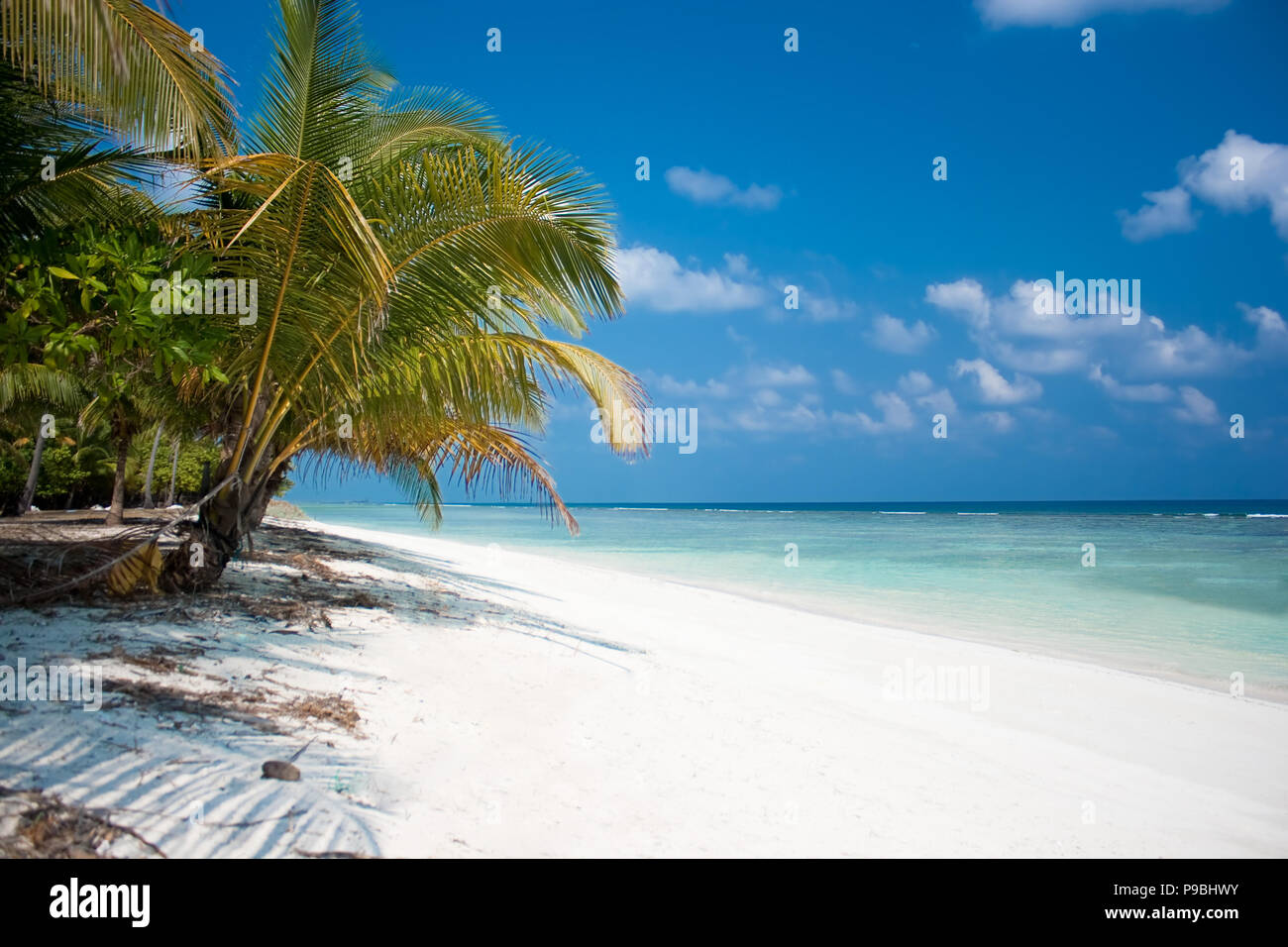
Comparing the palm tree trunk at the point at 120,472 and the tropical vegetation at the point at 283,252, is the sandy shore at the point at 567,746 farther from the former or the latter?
the palm tree trunk at the point at 120,472

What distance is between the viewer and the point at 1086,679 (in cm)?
775

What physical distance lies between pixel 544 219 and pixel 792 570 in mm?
16268

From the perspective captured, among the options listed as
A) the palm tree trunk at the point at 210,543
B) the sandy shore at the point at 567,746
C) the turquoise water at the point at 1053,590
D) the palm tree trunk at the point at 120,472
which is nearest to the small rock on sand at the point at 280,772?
the sandy shore at the point at 567,746

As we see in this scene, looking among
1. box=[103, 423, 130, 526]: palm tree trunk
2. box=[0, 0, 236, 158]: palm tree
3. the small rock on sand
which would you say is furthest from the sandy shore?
box=[103, 423, 130, 526]: palm tree trunk

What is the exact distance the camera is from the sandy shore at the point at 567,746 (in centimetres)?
260

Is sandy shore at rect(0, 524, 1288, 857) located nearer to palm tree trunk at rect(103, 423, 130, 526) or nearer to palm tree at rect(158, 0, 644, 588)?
palm tree at rect(158, 0, 644, 588)

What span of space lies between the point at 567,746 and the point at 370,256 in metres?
2.99

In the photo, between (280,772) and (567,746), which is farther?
(567,746)

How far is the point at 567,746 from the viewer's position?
3836 mm

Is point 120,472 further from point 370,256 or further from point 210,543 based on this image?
point 370,256

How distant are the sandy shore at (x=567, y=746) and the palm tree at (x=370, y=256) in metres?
1.57

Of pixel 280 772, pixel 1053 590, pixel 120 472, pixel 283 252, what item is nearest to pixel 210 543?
pixel 283 252

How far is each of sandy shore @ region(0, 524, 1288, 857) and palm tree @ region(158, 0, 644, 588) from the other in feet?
5.14

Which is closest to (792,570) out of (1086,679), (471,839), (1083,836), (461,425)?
(1086,679)
